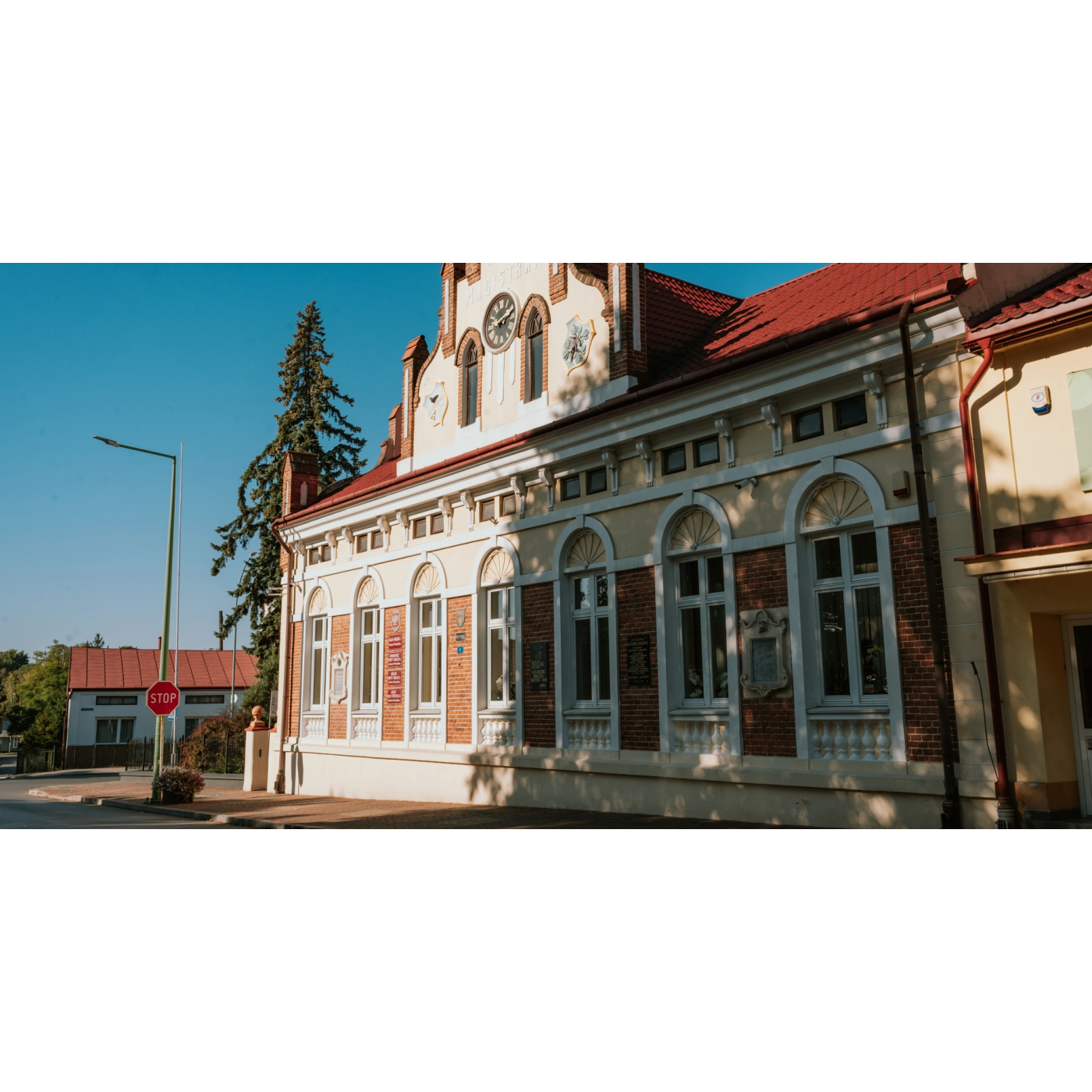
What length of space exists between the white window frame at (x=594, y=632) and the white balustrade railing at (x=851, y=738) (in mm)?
3547

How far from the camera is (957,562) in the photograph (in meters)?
10.4

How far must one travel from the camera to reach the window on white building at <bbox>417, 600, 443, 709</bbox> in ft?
60.7

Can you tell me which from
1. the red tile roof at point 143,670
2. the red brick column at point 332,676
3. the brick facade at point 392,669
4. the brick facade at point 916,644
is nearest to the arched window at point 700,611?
the brick facade at point 916,644

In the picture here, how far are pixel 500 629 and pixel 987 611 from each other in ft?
29.7

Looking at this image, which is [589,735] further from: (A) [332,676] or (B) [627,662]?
(A) [332,676]

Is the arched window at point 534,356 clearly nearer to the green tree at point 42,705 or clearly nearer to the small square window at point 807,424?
the small square window at point 807,424

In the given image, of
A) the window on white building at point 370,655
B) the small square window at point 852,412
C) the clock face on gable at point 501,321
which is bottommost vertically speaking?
the window on white building at point 370,655

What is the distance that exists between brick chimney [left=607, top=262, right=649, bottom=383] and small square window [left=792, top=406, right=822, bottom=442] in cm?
349

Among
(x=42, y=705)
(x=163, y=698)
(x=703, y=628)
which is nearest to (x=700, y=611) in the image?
(x=703, y=628)

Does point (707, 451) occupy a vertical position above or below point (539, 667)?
above

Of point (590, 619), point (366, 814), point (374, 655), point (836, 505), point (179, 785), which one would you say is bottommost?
point (366, 814)

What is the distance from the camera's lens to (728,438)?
1305 centimetres

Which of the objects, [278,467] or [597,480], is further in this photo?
[278,467]

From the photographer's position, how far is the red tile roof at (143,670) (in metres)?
58.9
